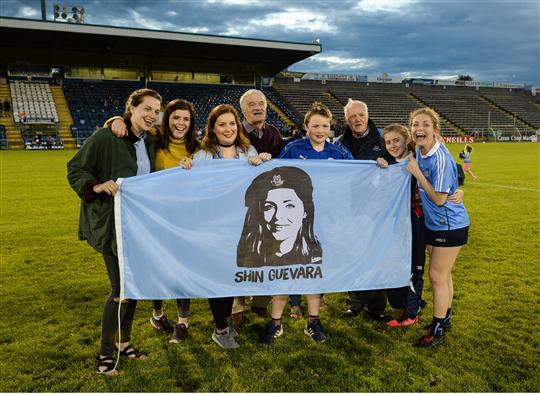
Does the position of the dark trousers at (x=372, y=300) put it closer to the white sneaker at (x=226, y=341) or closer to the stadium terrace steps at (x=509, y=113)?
the white sneaker at (x=226, y=341)

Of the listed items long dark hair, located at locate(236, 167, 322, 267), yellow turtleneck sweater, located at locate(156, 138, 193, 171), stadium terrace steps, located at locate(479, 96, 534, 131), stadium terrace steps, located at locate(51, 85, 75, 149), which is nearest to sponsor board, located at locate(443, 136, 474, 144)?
stadium terrace steps, located at locate(479, 96, 534, 131)

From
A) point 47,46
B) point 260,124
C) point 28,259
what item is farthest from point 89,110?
point 260,124

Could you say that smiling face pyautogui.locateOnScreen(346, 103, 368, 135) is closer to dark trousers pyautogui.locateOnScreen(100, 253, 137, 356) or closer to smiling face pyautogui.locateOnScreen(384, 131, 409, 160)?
smiling face pyautogui.locateOnScreen(384, 131, 409, 160)

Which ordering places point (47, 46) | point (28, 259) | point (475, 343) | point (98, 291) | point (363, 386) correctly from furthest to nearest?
point (47, 46) < point (28, 259) < point (98, 291) < point (475, 343) < point (363, 386)

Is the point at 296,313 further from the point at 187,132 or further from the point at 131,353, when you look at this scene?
the point at 187,132

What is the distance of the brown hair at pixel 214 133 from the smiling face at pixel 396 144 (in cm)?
133

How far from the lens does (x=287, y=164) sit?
11.9ft

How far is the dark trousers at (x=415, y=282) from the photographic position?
398 centimetres

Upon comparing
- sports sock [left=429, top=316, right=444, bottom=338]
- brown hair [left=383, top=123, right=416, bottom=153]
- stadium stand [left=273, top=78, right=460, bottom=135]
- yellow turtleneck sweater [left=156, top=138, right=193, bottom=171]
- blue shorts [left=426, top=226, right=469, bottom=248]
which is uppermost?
stadium stand [left=273, top=78, right=460, bottom=135]

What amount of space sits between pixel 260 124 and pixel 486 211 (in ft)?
23.8

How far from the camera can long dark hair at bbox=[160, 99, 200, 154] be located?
11.9 ft

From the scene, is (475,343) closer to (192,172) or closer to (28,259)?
(192,172)

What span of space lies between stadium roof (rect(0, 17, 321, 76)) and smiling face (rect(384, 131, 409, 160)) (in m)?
31.5

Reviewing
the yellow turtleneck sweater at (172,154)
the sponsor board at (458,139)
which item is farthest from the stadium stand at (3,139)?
the sponsor board at (458,139)
